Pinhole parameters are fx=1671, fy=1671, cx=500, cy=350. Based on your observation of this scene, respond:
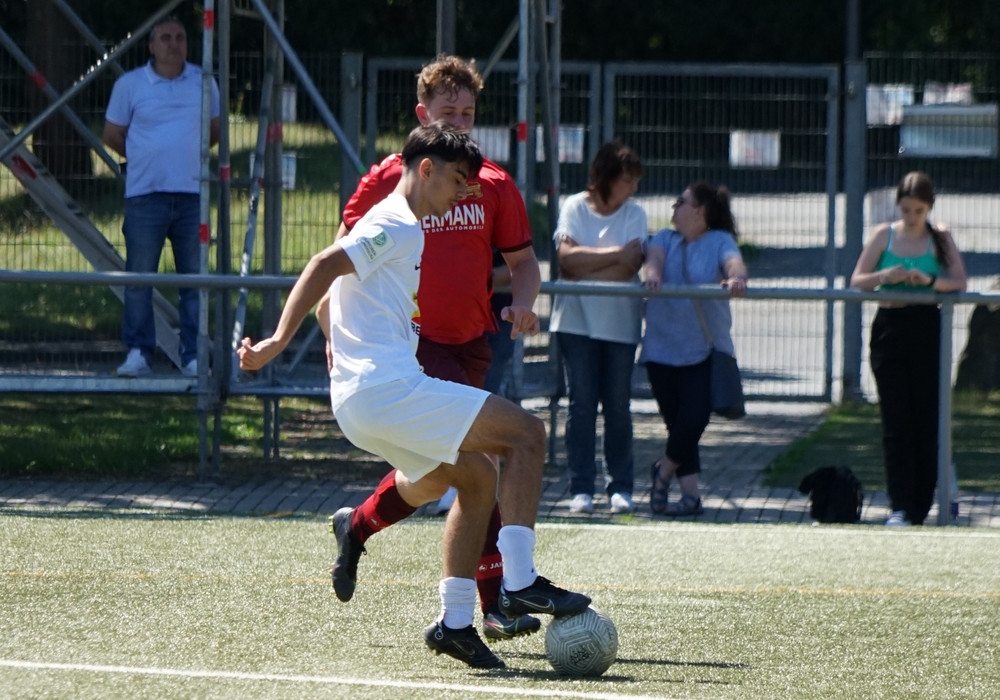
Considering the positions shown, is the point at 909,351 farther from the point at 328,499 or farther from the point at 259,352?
the point at 259,352

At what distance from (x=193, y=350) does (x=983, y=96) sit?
676 cm

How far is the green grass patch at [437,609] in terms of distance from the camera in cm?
504

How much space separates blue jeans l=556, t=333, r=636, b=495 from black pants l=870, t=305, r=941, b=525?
135 centimetres

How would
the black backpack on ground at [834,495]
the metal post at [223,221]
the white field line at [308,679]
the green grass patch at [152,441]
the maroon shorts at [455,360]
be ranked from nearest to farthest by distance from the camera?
the white field line at [308,679] < the maroon shorts at [455,360] < the black backpack on ground at [834,495] < the metal post at [223,221] < the green grass patch at [152,441]

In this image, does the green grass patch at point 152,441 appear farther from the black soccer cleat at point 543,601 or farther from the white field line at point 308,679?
the black soccer cleat at point 543,601

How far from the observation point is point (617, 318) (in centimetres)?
903

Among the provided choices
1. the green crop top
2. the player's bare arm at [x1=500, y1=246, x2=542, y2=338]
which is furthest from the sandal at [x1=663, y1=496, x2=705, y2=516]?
the player's bare arm at [x1=500, y1=246, x2=542, y2=338]

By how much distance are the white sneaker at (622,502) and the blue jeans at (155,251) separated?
2.73 metres

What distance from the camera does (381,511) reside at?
5738mm

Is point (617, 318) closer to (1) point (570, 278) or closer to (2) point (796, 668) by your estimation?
(1) point (570, 278)

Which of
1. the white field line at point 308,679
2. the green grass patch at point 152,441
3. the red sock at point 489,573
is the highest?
the red sock at point 489,573

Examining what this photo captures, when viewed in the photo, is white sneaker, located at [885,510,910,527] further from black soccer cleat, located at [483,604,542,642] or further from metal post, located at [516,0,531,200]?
black soccer cleat, located at [483,604,542,642]

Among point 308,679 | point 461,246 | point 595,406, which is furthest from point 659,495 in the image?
point 308,679

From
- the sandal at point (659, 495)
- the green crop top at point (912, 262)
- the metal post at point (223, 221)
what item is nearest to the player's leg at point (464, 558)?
the sandal at point (659, 495)
